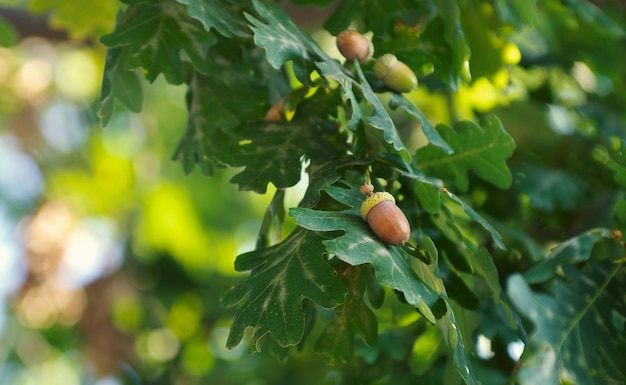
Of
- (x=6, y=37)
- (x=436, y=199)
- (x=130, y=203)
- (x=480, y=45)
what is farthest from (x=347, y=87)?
(x=130, y=203)

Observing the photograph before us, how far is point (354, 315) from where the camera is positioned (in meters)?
0.92

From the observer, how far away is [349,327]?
92 cm

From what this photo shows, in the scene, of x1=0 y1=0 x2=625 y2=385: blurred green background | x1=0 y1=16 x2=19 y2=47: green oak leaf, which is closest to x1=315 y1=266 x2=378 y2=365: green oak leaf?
x1=0 y1=16 x2=19 y2=47: green oak leaf

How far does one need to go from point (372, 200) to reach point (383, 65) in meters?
0.21

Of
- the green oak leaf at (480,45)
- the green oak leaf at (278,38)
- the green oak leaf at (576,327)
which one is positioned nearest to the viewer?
the green oak leaf at (576,327)

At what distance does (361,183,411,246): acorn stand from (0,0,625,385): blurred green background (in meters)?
0.89

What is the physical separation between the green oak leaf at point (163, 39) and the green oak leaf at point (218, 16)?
53 mm

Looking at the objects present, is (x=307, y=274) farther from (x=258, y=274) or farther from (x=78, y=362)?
(x=78, y=362)

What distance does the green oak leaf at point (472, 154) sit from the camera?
1014mm

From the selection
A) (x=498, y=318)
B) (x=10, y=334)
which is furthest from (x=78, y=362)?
(x=498, y=318)

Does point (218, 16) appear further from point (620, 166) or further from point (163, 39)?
point (620, 166)

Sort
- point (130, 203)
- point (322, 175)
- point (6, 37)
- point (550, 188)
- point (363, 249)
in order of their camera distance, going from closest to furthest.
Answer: point (363, 249) < point (322, 175) < point (6, 37) < point (550, 188) < point (130, 203)

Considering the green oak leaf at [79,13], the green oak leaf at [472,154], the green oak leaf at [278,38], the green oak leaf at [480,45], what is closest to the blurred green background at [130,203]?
the green oak leaf at [79,13]

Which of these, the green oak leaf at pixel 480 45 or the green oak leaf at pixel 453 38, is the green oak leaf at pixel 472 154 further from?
the green oak leaf at pixel 480 45
